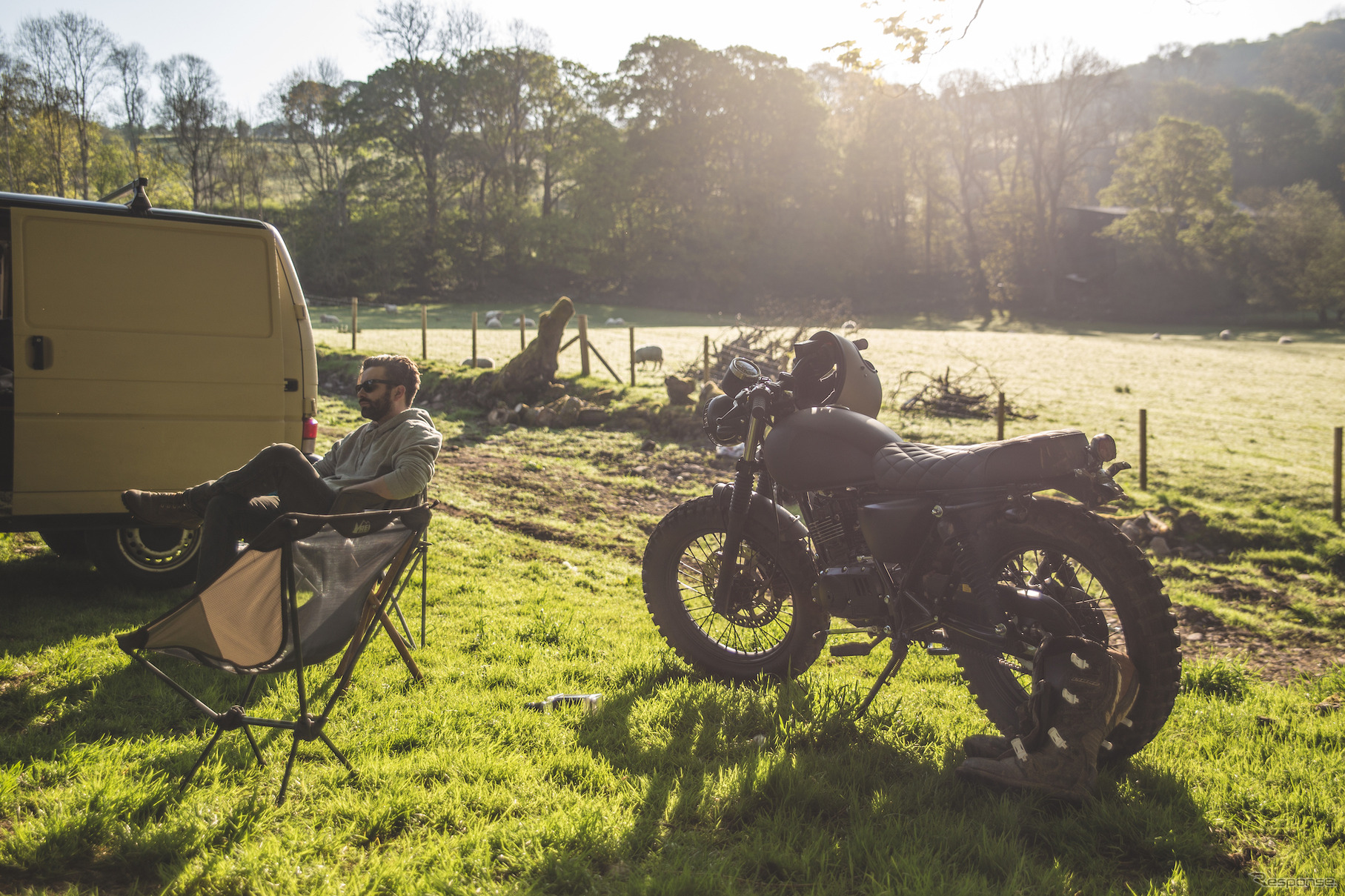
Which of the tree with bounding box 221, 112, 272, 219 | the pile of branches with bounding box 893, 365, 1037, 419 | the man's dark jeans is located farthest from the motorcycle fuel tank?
the tree with bounding box 221, 112, 272, 219

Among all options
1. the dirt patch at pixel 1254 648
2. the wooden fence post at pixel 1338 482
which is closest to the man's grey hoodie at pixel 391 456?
the dirt patch at pixel 1254 648

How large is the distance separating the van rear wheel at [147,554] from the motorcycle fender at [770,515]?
3275 mm

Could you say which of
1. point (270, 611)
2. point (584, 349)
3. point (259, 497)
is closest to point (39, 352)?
point (259, 497)

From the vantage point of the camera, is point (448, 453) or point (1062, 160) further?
point (1062, 160)

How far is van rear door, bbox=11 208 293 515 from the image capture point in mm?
4547

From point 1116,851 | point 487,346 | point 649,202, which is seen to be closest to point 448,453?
point 1116,851

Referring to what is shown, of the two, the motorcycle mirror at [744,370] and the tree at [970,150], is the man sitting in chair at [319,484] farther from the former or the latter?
the tree at [970,150]

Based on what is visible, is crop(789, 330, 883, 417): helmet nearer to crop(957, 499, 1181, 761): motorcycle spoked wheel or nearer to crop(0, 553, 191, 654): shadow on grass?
crop(957, 499, 1181, 761): motorcycle spoked wheel

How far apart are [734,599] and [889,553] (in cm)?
100

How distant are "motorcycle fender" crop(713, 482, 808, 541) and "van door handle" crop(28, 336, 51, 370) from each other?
3.78m

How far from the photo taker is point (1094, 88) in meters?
53.2

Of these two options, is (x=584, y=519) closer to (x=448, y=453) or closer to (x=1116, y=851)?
(x=448, y=453)

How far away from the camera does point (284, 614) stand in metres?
2.91

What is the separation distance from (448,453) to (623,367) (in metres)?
8.75
